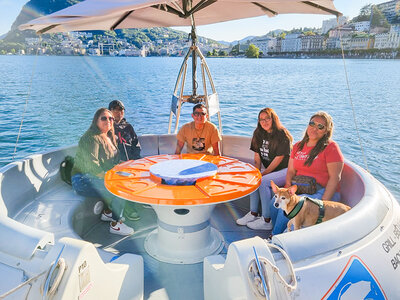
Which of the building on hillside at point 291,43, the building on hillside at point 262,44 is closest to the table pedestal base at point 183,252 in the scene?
the building on hillside at point 291,43

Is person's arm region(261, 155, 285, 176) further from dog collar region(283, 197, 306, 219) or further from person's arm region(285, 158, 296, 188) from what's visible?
dog collar region(283, 197, 306, 219)

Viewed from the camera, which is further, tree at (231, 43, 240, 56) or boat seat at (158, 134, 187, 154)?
tree at (231, 43, 240, 56)

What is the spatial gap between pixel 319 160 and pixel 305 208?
2.00 feet

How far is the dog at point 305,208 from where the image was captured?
2.00 meters

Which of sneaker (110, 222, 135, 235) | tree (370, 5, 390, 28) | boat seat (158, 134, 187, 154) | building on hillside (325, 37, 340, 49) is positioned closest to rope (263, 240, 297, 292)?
sneaker (110, 222, 135, 235)

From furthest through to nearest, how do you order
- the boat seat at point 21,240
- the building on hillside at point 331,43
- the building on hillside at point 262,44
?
1. the building on hillside at point 262,44
2. the building on hillside at point 331,43
3. the boat seat at point 21,240

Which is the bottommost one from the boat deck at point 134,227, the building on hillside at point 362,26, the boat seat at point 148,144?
the boat deck at point 134,227

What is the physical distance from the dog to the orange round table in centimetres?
24

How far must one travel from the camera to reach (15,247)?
1.53 m

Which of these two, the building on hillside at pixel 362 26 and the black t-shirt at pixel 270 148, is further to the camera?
the building on hillside at pixel 362 26

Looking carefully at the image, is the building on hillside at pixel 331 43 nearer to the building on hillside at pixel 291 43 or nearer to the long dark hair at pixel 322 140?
the building on hillside at pixel 291 43

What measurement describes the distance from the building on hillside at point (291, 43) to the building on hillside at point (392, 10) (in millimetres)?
21288

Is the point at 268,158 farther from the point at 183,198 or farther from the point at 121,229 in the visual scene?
the point at 121,229

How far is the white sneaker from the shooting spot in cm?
287
